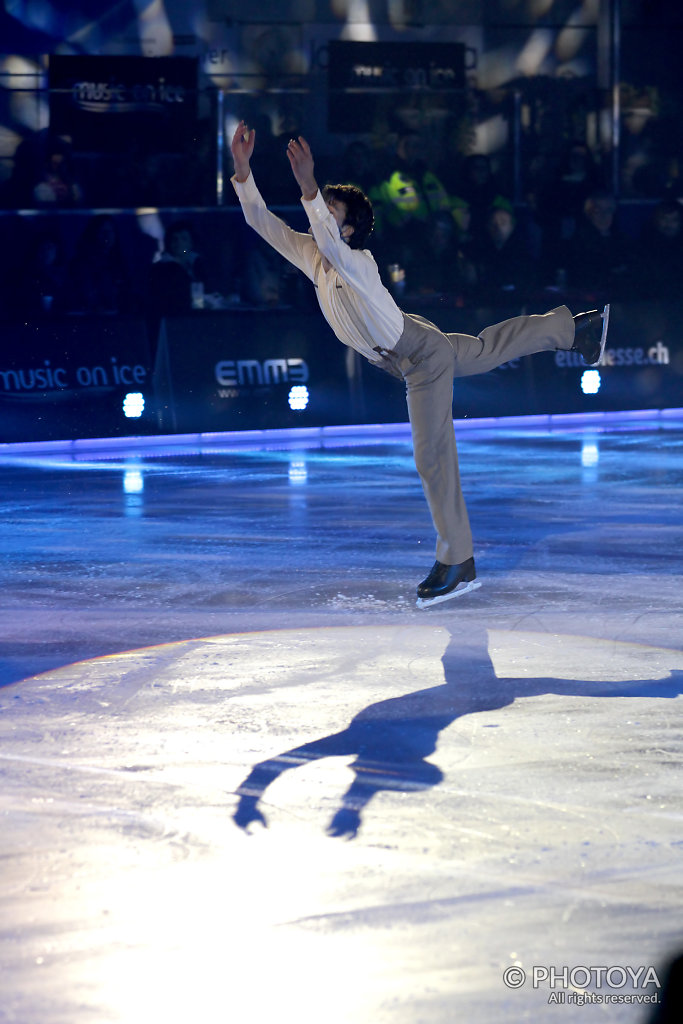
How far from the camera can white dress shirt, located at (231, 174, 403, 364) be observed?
5020 mm

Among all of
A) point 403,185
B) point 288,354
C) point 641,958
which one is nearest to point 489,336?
point 641,958

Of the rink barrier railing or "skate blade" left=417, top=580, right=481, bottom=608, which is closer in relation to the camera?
"skate blade" left=417, top=580, right=481, bottom=608

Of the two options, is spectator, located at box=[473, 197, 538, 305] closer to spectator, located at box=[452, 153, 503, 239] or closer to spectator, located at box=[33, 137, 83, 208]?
spectator, located at box=[452, 153, 503, 239]

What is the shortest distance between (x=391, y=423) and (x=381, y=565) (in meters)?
7.91

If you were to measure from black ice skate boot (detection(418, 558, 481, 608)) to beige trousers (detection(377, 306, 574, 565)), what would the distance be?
0.03 meters

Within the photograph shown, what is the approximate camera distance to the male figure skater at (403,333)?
512cm

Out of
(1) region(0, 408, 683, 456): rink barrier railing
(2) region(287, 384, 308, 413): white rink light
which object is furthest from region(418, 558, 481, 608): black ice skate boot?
(2) region(287, 384, 308, 413): white rink light

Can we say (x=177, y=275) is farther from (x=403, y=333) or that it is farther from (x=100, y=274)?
(x=403, y=333)

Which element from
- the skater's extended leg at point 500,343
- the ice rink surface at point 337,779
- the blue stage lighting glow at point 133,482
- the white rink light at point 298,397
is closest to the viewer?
the ice rink surface at point 337,779

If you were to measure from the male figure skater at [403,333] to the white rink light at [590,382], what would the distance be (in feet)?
31.1

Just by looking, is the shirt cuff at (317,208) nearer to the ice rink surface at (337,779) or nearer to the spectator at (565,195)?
the ice rink surface at (337,779)

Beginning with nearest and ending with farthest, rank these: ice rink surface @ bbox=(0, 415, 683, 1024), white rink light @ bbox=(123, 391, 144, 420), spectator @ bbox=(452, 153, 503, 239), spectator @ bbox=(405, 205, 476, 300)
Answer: ice rink surface @ bbox=(0, 415, 683, 1024)
white rink light @ bbox=(123, 391, 144, 420)
spectator @ bbox=(405, 205, 476, 300)
spectator @ bbox=(452, 153, 503, 239)

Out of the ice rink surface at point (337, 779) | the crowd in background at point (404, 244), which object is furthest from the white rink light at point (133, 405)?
the ice rink surface at point (337, 779)

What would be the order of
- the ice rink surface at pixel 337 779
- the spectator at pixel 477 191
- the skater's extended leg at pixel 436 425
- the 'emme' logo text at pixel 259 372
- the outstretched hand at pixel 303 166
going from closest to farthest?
the ice rink surface at pixel 337 779
the outstretched hand at pixel 303 166
the skater's extended leg at pixel 436 425
the 'emme' logo text at pixel 259 372
the spectator at pixel 477 191
